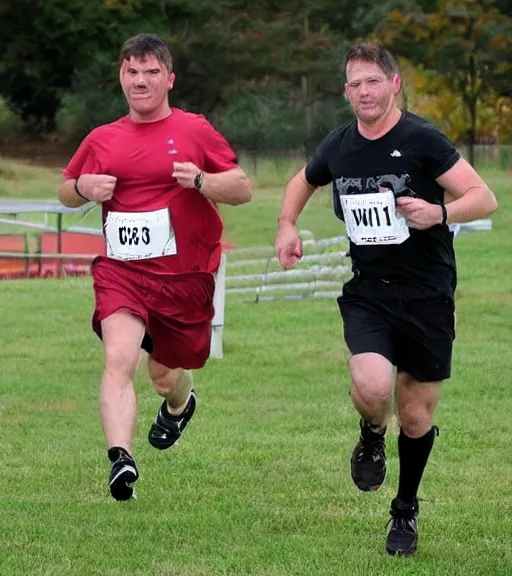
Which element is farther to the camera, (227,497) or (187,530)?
→ (227,497)

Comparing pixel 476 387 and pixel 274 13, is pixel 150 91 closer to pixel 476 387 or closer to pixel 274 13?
pixel 476 387

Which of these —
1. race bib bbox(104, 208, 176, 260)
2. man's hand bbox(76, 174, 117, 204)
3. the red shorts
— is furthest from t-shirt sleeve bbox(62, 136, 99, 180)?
the red shorts

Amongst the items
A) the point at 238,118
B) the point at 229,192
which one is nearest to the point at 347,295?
the point at 229,192

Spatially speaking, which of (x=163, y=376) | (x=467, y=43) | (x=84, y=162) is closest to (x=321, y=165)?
(x=84, y=162)

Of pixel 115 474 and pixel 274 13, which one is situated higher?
pixel 274 13

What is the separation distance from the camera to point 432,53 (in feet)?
152

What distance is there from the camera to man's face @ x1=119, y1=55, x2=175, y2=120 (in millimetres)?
7148

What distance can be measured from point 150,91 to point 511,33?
3836 cm

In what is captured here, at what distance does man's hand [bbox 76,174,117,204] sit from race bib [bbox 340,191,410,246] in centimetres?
137

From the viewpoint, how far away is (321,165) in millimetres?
6512

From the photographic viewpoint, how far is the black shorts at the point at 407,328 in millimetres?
6277

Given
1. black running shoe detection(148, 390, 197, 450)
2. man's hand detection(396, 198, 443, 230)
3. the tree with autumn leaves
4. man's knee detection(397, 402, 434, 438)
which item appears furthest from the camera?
the tree with autumn leaves

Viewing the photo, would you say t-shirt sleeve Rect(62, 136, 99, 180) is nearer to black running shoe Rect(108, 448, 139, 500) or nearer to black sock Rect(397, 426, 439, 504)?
black running shoe Rect(108, 448, 139, 500)

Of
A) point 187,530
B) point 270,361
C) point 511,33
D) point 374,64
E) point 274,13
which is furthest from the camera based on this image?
point 274,13
